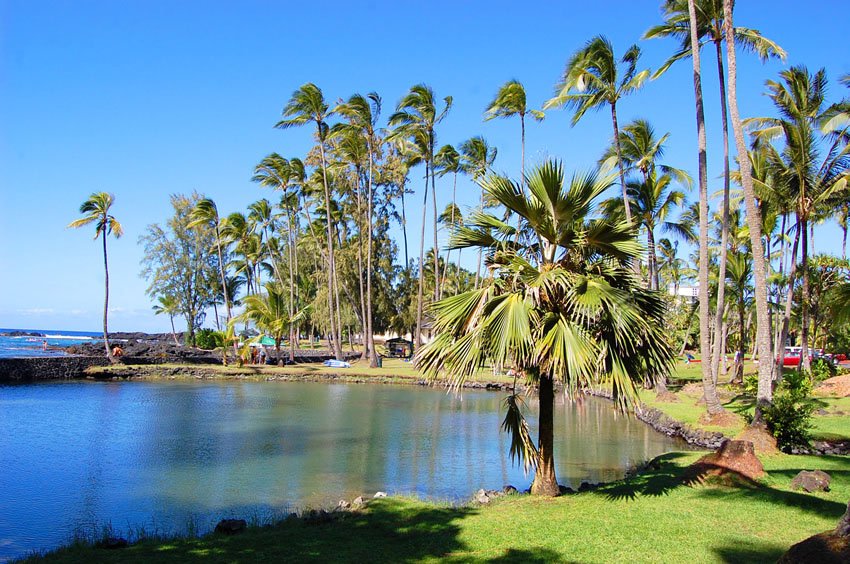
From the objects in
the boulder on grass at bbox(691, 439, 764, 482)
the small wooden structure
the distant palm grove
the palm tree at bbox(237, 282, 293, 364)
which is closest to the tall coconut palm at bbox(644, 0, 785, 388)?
the distant palm grove

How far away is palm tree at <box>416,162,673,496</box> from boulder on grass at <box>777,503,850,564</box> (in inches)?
149

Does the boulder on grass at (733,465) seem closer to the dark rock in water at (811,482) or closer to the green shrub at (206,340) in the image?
the dark rock in water at (811,482)

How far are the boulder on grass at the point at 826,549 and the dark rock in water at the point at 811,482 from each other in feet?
16.2

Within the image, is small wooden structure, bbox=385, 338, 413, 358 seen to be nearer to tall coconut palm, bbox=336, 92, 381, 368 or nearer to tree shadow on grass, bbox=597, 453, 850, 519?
tall coconut palm, bbox=336, 92, 381, 368

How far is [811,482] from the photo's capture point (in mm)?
9234

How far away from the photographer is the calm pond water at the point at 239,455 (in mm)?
11461

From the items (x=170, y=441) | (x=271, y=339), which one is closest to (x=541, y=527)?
(x=170, y=441)

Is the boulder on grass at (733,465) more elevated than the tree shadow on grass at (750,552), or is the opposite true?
the boulder on grass at (733,465)

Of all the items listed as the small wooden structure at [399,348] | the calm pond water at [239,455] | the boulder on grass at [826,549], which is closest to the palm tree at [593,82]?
the calm pond water at [239,455]

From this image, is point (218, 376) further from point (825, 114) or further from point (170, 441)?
point (825, 114)

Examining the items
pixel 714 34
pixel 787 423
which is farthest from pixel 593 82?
pixel 787 423

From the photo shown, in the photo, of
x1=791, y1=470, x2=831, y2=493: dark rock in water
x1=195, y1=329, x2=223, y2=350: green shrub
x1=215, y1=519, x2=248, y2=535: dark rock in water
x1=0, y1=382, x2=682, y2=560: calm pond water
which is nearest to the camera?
x1=215, y1=519, x2=248, y2=535: dark rock in water

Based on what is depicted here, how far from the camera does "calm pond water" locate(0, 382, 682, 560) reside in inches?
451

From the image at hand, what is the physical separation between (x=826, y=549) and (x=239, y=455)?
14303 millimetres
